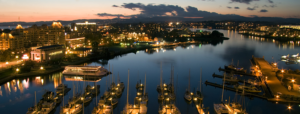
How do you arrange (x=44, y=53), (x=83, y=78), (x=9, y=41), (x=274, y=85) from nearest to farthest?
(x=274, y=85) → (x=83, y=78) → (x=44, y=53) → (x=9, y=41)

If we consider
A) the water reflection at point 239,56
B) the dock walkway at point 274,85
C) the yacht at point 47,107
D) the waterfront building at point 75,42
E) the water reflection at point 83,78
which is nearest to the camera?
the yacht at point 47,107

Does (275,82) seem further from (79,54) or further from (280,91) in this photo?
(79,54)

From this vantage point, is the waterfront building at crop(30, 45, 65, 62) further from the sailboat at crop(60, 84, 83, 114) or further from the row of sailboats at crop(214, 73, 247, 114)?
the row of sailboats at crop(214, 73, 247, 114)

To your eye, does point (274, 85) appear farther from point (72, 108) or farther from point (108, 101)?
point (72, 108)

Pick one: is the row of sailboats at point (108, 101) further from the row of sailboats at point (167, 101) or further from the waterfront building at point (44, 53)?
the waterfront building at point (44, 53)

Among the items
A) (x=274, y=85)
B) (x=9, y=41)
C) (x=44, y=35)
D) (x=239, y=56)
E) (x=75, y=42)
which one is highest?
(x=44, y=35)

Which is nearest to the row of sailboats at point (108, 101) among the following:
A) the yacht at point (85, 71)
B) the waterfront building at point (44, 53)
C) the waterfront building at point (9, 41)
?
the yacht at point (85, 71)

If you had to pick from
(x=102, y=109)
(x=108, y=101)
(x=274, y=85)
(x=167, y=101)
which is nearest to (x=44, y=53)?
(x=108, y=101)

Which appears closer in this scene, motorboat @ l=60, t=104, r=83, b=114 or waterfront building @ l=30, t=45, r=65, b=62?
motorboat @ l=60, t=104, r=83, b=114

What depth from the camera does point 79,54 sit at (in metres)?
15.7

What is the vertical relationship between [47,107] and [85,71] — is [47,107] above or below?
below

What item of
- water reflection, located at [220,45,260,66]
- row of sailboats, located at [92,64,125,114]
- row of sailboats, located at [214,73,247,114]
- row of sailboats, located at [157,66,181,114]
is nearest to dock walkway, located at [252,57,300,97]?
row of sailboats, located at [214,73,247,114]

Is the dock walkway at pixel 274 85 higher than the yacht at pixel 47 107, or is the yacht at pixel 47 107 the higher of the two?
the dock walkway at pixel 274 85

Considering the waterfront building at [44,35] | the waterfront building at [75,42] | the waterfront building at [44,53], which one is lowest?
the waterfront building at [44,53]
